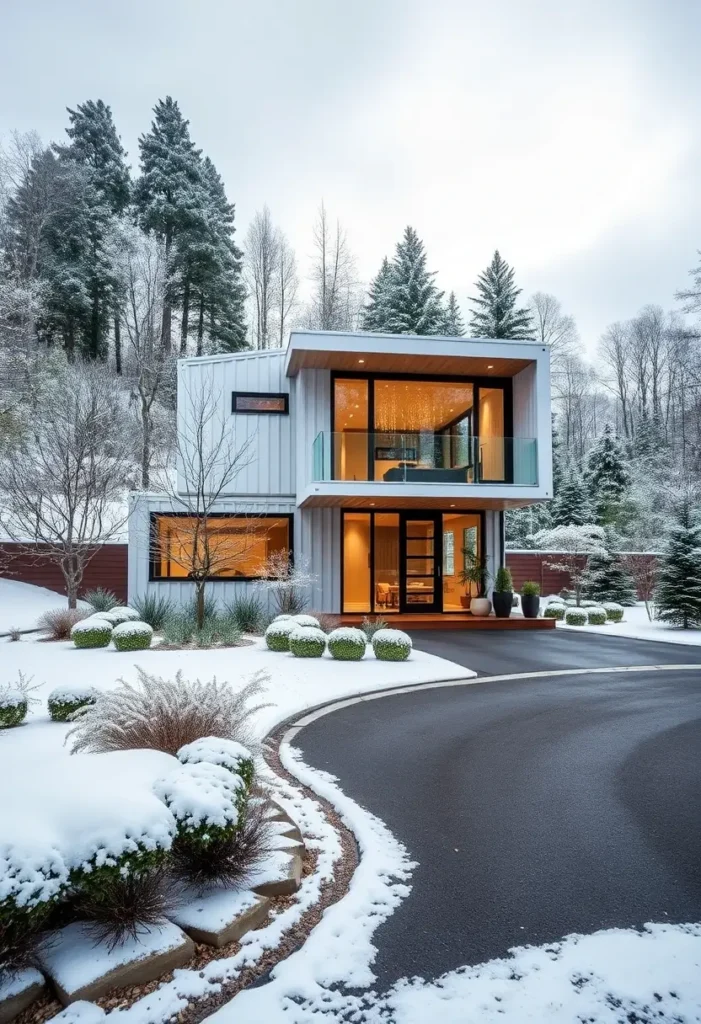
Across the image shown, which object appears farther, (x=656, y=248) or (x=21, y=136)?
(x=656, y=248)

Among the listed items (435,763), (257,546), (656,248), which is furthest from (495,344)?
(656,248)

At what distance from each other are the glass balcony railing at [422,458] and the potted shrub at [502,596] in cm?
234

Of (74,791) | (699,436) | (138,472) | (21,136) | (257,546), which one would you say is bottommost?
(74,791)

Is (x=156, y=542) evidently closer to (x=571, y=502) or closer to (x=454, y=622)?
(x=454, y=622)


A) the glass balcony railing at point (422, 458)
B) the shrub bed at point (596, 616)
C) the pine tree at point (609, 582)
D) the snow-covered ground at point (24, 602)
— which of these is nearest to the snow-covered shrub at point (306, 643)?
the glass balcony railing at point (422, 458)

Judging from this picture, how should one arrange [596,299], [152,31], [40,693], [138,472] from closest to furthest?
[40,693] < [152,31] < [138,472] < [596,299]

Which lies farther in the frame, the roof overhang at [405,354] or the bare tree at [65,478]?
the roof overhang at [405,354]

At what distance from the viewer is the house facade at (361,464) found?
1377 cm

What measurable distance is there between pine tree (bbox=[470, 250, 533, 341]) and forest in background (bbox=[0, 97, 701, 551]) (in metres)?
0.06

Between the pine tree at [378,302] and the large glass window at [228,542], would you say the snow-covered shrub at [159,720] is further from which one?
the pine tree at [378,302]

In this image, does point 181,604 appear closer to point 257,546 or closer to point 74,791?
Answer: point 257,546

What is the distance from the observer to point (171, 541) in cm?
1462

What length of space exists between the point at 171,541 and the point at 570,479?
18.5 meters

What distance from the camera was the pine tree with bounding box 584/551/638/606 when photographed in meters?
20.0
